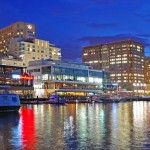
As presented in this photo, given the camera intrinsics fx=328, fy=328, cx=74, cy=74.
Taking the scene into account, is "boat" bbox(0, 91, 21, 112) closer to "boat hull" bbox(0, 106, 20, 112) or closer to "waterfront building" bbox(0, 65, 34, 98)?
"boat hull" bbox(0, 106, 20, 112)

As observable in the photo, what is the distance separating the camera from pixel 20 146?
3481 cm

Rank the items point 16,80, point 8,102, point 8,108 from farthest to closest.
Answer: point 16,80, point 8,108, point 8,102

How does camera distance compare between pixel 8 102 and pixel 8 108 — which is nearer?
pixel 8 102

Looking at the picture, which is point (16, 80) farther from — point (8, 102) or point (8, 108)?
point (8, 102)

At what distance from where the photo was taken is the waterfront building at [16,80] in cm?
16762

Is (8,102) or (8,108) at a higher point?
(8,102)

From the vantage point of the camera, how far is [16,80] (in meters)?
174

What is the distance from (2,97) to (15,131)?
1452 inches

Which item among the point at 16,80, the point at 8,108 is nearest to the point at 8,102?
the point at 8,108

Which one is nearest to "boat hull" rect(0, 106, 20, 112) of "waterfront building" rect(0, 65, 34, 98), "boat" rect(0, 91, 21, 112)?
"boat" rect(0, 91, 21, 112)

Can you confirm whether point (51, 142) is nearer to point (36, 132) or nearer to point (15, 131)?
point (36, 132)

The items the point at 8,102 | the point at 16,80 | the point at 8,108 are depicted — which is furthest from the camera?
the point at 16,80

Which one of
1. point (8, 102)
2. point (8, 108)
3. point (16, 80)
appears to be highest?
point (16, 80)

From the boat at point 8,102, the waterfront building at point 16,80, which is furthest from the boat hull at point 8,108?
the waterfront building at point 16,80
